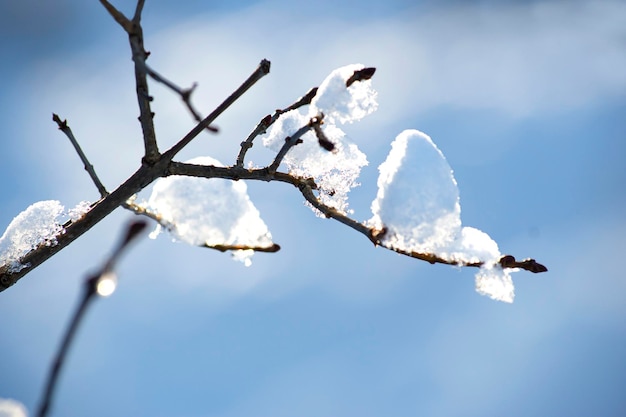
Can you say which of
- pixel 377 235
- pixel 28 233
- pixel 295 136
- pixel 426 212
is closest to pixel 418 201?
pixel 426 212

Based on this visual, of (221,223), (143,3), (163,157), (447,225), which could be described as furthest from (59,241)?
(447,225)

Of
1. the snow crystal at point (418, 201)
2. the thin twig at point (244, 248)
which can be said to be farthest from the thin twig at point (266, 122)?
the snow crystal at point (418, 201)

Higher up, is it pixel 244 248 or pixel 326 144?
pixel 326 144

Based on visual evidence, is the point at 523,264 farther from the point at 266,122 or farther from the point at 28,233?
the point at 28,233

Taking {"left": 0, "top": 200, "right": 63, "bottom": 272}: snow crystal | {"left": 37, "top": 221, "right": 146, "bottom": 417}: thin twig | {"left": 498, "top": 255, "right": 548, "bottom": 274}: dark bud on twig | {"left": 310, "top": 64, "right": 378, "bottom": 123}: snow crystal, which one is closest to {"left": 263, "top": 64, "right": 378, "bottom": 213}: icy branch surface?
{"left": 310, "top": 64, "right": 378, "bottom": 123}: snow crystal

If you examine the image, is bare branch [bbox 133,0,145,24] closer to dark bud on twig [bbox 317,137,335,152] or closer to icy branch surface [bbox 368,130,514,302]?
dark bud on twig [bbox 317,137,335,152]

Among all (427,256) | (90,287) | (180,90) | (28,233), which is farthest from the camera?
(28,233)

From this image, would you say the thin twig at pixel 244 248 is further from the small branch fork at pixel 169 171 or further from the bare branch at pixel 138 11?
the bare branch at pixel 138 11
